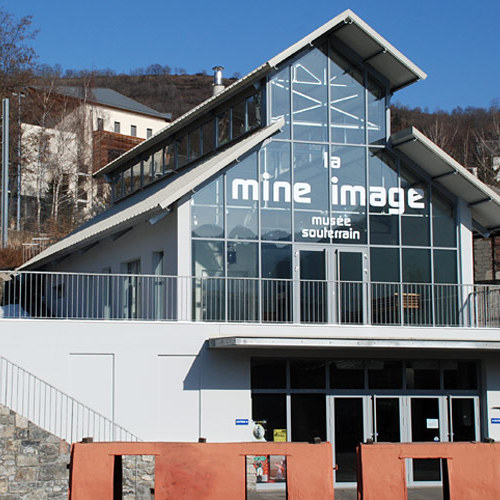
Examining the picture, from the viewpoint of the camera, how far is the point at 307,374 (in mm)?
21781

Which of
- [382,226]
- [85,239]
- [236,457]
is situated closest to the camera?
[236,457]

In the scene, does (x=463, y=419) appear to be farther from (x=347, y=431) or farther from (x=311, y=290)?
(x=311, y=290)

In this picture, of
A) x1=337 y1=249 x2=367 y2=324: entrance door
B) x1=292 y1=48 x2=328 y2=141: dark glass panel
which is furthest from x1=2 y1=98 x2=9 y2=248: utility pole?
x1=337 y1=249 x2=367 y2=324: entrance door

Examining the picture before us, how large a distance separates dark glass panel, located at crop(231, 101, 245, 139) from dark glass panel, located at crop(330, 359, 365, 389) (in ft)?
22.1

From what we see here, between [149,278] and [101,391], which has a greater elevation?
[149,278]

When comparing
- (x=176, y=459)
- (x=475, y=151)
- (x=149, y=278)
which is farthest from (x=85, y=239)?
(x=475, y=151)

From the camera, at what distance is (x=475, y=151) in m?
78.8

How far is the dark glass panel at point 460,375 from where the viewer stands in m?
22.9

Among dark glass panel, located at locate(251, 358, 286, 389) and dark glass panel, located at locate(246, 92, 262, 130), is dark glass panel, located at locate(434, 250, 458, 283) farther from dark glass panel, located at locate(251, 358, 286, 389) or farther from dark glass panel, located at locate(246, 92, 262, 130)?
dark glass panel, located at locate(246, 92, 262, 130)

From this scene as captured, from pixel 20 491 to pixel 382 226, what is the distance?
451 inches

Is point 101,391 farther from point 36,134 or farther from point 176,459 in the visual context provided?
point 36,134

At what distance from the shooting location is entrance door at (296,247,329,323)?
74.4 feet

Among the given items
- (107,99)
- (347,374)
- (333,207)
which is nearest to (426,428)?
(347,374)

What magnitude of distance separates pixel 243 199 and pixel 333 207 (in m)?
2.52
